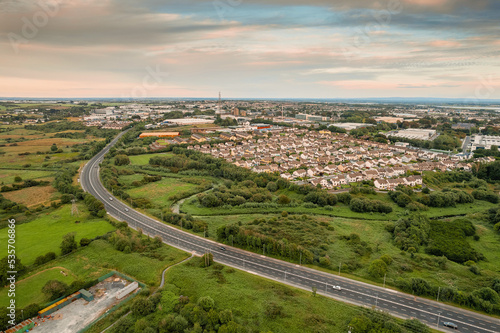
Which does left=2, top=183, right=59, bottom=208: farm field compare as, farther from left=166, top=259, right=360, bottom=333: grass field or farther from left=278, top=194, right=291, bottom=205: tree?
left=278, top=194, right=291, bottom=205: tree

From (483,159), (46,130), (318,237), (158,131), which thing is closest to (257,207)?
(318,237)

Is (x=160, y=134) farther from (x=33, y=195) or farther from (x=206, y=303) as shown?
(x=206, y=303)

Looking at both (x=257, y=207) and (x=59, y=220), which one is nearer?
(x=59, y=220)

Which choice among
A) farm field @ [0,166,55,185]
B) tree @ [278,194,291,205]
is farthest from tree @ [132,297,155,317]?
farm field @ [0,166,55,185]

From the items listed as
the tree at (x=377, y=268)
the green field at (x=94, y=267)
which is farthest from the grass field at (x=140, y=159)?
the tree at (x=377, y=268)

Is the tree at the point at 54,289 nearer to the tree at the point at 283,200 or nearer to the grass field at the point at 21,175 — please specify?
the tree at the point at 283,200

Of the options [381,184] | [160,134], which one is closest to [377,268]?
[381,184]

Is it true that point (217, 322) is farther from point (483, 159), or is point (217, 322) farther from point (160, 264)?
point (483, 159)
